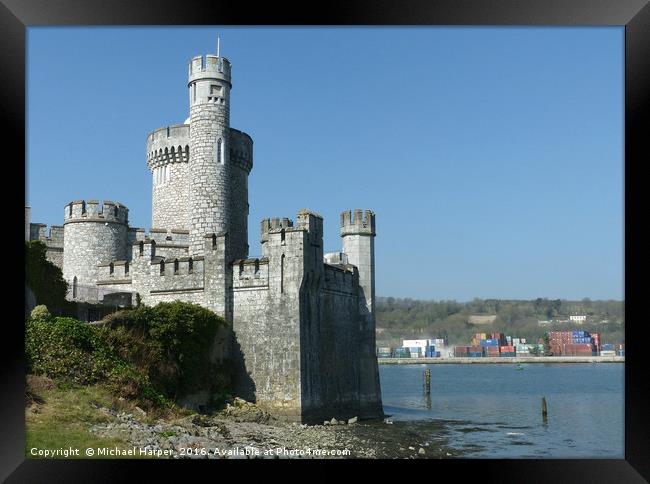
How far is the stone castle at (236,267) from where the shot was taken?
25.6 metres

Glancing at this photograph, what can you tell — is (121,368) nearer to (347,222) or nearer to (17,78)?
(17,78)

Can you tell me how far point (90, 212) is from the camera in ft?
98.6

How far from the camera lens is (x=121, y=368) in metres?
20.5

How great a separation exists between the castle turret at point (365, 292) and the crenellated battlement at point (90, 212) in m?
9.12

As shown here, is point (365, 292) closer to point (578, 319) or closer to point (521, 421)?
point (521, 421)

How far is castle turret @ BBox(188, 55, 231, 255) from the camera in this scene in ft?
95.8

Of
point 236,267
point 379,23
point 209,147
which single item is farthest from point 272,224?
point 379,23

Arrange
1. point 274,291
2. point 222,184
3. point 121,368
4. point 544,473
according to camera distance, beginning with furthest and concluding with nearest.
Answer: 1. point 222,184
2. point 274,291
3. point 121,368
4. point 544,473

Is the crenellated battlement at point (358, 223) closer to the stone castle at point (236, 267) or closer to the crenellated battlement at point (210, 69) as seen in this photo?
the stone castle at point (236, 267)

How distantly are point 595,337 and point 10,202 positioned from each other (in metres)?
137

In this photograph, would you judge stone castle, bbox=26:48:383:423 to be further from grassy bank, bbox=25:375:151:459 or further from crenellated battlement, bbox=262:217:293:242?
grassy bank, bbox=25:375:151:459

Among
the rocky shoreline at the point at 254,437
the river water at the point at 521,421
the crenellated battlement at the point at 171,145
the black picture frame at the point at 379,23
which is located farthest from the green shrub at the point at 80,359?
the crenellated battlement at the point at 171,145

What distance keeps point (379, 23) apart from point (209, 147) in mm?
18027

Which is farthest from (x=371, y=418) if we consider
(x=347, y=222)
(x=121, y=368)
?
(x=121, y=368)
